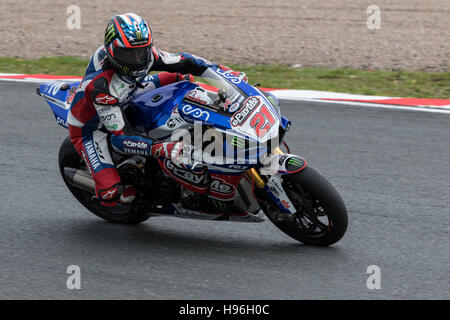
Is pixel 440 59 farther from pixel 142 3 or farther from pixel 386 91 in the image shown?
pixel 142 3

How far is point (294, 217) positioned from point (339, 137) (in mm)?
2994

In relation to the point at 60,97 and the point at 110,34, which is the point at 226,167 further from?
the point at 60,97

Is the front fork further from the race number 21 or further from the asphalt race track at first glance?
the asphalt race track

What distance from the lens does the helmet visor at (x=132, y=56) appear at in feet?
15.9

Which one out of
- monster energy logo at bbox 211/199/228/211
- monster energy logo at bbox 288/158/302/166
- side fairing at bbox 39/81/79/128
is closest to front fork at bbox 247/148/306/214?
monster energy logo at bbox 288/158/302/166

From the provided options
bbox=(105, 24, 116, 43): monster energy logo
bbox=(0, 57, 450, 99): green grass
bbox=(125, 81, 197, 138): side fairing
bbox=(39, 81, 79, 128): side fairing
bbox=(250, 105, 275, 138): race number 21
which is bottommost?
bbox=(250, 105, 275, 138): race number 21

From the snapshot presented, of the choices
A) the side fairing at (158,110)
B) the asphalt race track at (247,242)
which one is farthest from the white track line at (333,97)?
the side fairing at (158,110)

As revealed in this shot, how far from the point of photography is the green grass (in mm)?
10031

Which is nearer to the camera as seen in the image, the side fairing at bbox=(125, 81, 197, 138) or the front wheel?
the front wheel

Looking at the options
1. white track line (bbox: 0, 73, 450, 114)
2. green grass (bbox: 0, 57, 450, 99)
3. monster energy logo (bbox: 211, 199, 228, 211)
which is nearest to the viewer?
monster energy logo (bbox: 211, 199, 228, 211)

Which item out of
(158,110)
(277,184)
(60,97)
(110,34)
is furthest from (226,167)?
(60,97)

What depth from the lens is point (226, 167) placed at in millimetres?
4891

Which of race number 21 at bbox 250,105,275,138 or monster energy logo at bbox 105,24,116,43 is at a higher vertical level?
monster energy logo at bbox 105,24,116,43

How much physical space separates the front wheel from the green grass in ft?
16.6
